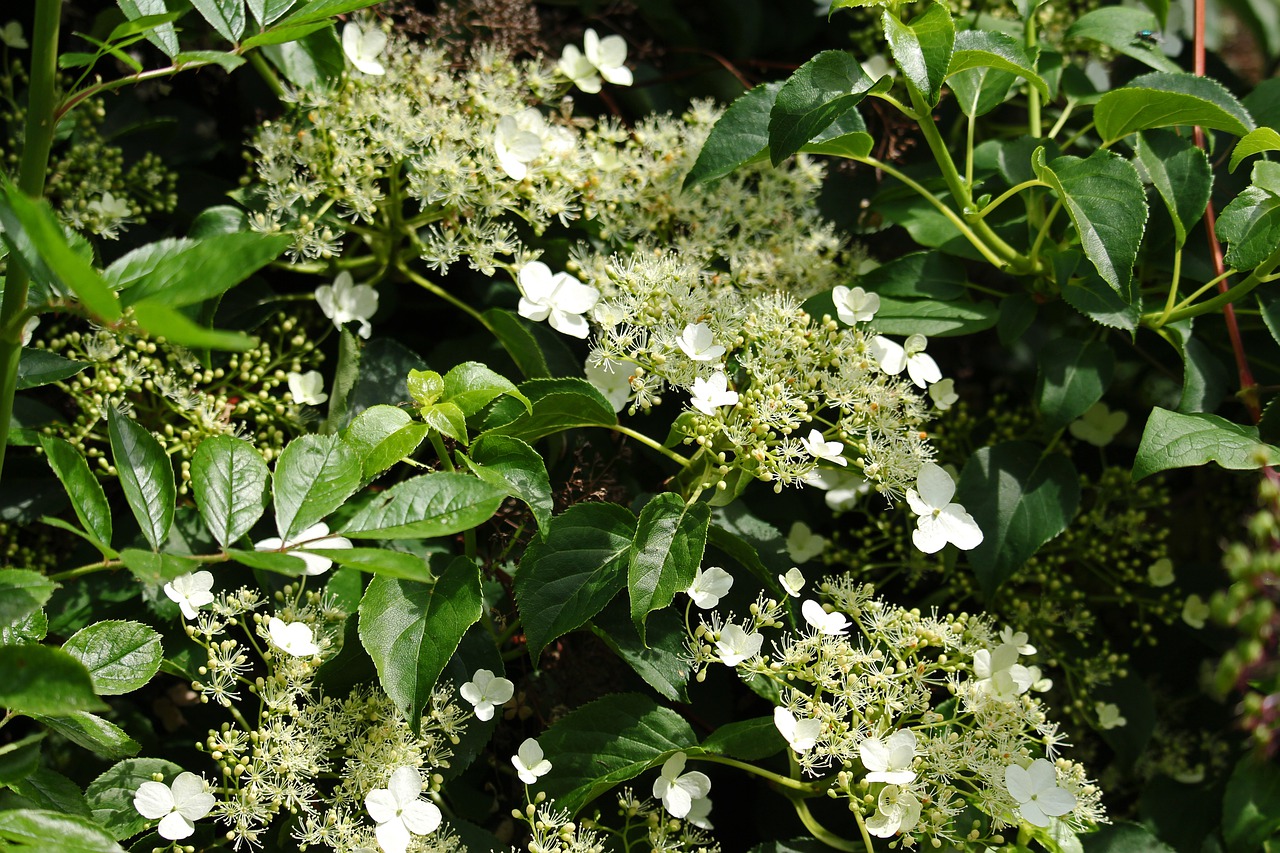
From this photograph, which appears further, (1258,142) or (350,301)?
(350,301)

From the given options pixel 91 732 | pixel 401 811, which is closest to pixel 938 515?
pixel 401 811

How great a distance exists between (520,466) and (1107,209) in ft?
2.12

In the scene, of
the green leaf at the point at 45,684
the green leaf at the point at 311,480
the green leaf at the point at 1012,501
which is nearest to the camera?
the green leaf at the point at 45,684

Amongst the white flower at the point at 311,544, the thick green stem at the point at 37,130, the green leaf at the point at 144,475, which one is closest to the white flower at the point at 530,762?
the white flower at the point at 311,544

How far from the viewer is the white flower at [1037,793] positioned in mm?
929

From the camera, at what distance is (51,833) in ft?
2.41

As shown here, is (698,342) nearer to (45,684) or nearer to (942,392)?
(942,392)

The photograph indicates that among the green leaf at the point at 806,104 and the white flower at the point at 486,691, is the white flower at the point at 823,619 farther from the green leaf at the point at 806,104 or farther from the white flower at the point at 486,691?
the green leaf at the point at 806,104

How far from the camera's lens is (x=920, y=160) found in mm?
1543

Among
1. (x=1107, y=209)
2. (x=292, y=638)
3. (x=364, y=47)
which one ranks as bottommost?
(x=292, y=638)

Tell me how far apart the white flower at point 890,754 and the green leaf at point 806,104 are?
22.0 inches

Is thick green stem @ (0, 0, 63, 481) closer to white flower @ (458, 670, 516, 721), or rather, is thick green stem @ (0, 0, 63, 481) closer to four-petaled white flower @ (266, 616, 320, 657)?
four-petaled white flower @ (266, 616, 320, 657)

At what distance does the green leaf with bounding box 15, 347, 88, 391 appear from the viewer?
0.95 metres

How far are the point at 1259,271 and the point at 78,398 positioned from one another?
49.0 inches
